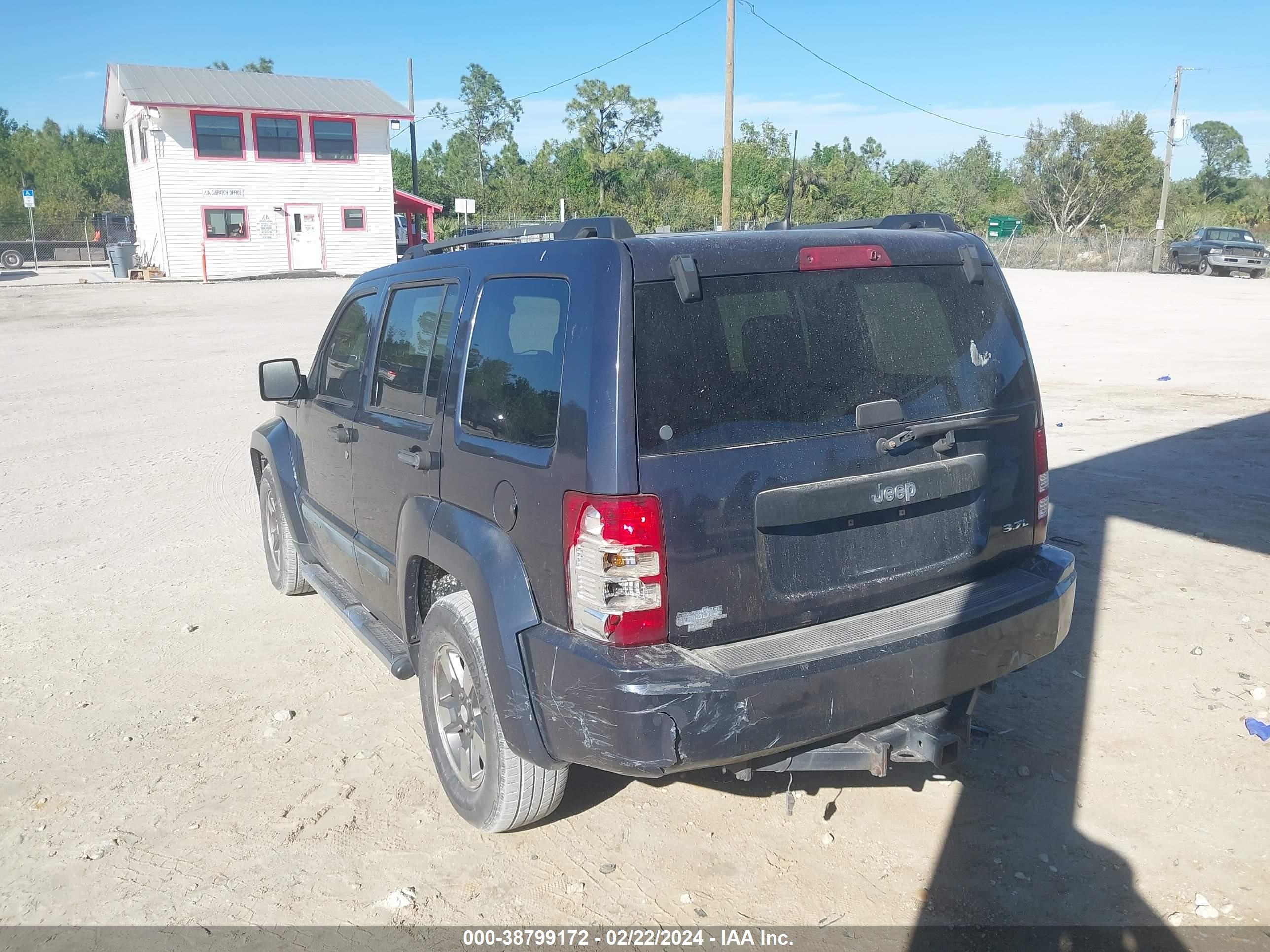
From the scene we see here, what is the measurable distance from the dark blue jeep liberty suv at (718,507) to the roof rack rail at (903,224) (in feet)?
0.44

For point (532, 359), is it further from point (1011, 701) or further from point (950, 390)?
point (1011, 701)

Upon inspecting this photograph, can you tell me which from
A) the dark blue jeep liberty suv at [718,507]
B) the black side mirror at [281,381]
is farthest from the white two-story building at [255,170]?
the dark blue jeep liberty suv at [718,507]

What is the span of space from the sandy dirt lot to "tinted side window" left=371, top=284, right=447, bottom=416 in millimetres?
1419

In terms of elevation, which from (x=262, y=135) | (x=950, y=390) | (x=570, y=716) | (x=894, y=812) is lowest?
(x=894, y=812)

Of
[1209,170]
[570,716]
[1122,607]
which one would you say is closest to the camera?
[570,716]

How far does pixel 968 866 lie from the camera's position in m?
3.36

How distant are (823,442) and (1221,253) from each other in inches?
1536

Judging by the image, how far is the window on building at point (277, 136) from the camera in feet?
130

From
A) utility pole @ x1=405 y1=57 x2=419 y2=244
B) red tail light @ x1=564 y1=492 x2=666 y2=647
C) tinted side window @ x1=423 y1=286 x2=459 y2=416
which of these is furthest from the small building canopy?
red tail light @ x1=564 y1=492 x2=666 y2=647

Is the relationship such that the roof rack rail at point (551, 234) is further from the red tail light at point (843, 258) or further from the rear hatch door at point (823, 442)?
the red tail light at point (843, 258)

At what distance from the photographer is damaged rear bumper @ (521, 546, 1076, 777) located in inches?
111

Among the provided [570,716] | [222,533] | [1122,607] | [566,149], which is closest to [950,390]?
[570,716]

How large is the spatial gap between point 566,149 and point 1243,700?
49.0 meters

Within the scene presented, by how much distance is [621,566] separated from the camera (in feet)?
9.42
